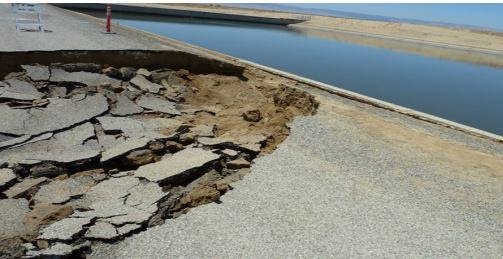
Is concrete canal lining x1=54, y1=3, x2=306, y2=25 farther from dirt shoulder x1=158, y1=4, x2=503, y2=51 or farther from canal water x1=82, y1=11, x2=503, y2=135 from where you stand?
canal water x1=82, y1=11, x2=503, y2=135

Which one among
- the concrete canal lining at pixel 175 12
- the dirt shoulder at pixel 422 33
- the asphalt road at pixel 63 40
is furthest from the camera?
the dirt shoulder at pixel 422 33

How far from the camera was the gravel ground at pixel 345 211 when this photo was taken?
4.64 metres

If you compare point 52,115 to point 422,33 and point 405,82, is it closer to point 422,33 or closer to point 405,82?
point 405,82

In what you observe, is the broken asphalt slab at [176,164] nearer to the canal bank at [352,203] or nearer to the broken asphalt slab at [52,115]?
the canal bank at [352,203]

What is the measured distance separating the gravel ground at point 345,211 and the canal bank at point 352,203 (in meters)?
0.01

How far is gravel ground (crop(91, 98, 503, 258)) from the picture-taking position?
4645mm

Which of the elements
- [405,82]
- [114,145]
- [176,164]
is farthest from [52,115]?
[405,82]

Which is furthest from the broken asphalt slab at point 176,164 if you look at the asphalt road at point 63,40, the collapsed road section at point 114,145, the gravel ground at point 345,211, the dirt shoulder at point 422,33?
the dirt shoulder at point 422,33

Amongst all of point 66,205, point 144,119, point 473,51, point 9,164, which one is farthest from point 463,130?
point 473,51

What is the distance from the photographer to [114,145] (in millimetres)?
6863

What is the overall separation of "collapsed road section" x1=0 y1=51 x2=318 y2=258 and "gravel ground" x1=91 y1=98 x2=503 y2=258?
0.37m

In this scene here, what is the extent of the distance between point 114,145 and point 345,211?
3.74 metres

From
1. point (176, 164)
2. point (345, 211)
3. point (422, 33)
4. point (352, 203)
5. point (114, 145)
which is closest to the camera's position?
point (345, 211)

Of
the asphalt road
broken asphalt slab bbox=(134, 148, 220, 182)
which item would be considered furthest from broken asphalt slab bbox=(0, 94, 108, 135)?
the asphalt road
